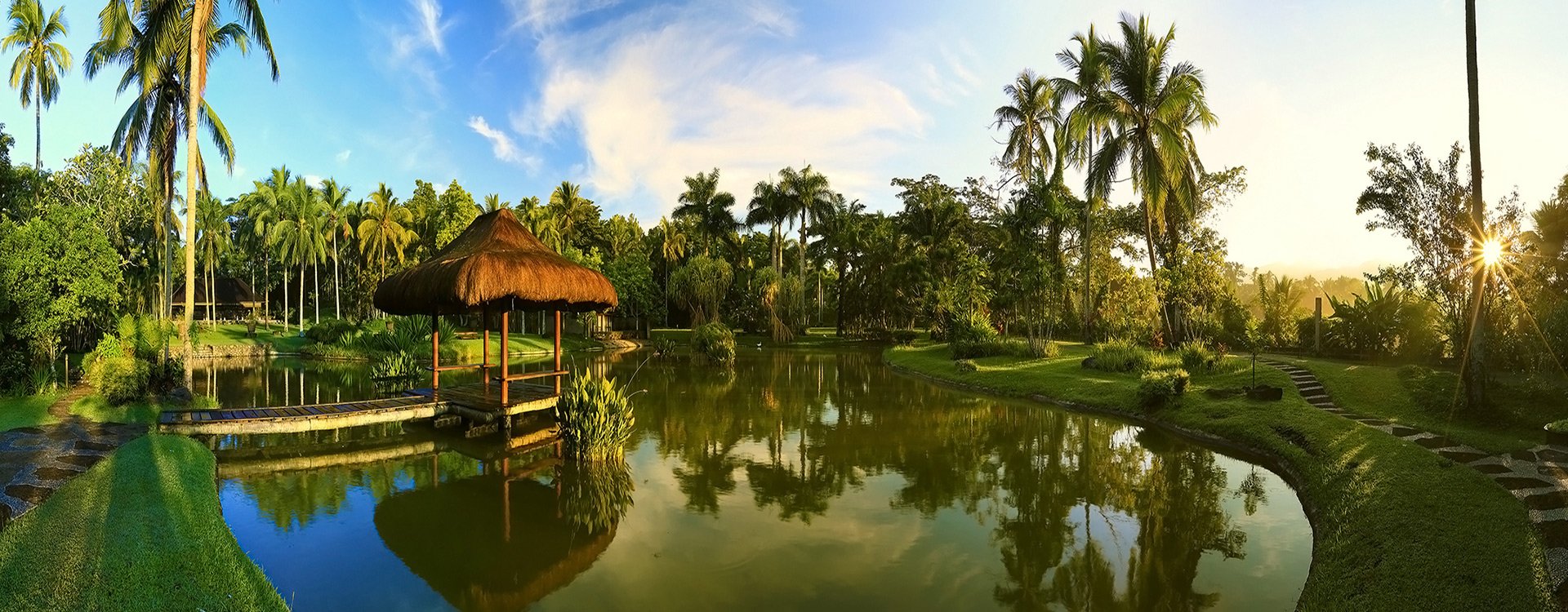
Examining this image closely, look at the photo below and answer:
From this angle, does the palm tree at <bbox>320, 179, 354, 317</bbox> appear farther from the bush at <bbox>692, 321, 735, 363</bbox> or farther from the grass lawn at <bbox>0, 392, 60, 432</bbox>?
the grass lawn at <bbox>0, 392, 60, 432</bbox>

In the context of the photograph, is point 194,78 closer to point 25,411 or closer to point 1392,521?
point 25,411

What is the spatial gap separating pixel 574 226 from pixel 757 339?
59.9 ft

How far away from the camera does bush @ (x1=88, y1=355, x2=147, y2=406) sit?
40.6ft

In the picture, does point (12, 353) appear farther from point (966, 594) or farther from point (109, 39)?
point (966, 594)

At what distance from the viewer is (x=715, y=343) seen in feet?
90.9

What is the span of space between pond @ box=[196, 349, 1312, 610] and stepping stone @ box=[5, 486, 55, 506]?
1551mm

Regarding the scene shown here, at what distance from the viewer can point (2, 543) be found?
544 centimetres

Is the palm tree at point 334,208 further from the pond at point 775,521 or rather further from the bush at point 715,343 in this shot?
the pond at point 775,521

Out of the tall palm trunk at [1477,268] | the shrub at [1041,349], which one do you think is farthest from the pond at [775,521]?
the shrub at [1041,349]

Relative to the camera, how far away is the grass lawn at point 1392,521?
4723 millimetres

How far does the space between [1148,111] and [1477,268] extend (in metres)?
13.2

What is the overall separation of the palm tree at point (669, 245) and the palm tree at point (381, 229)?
53.0 ft

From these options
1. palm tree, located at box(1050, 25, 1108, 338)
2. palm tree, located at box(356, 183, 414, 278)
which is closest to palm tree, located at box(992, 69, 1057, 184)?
palm tree, located at box(1050, 25, 1108, 338)

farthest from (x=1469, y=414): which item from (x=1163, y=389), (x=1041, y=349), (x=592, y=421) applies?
(x=592, y=421)
